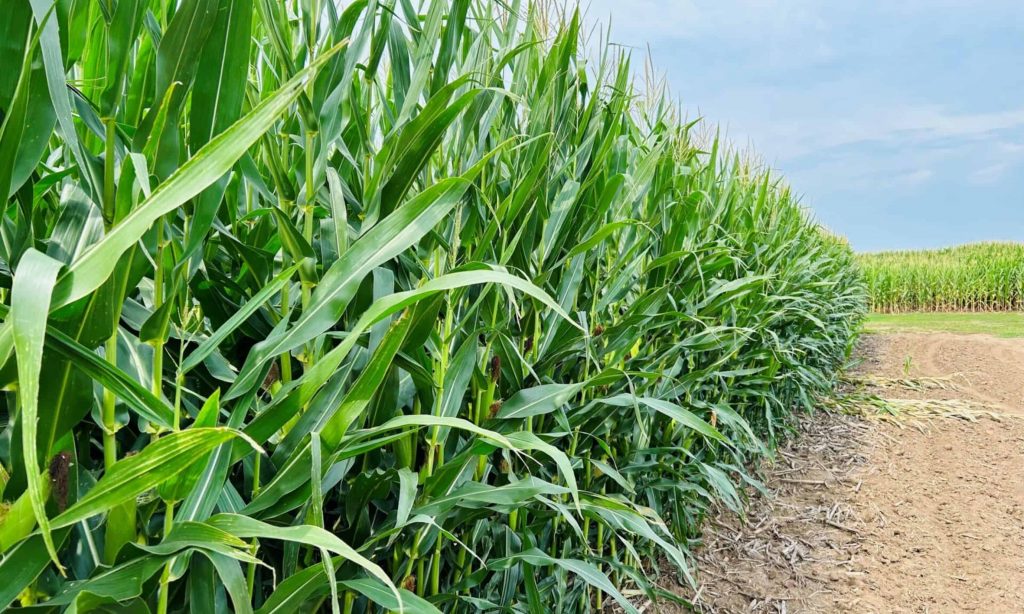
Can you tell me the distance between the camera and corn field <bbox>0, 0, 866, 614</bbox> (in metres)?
0.54

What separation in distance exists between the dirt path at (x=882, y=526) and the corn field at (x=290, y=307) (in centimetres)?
120

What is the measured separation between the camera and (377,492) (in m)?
0.95

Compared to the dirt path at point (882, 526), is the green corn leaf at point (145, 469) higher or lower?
higher

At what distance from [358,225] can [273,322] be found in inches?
8.8

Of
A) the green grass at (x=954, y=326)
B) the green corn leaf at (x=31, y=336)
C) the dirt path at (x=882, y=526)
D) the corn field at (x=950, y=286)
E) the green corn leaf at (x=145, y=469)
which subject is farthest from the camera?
the corn field at (x=950, y=286)

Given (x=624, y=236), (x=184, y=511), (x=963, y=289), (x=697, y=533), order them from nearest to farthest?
(x=184, y=511) < (x=624, y=236) < (x=697, y=533) < (x=963, y=289)

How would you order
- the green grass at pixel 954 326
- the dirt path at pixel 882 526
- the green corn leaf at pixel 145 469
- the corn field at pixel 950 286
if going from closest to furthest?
1. the green corn leaf at pixel 145 469
2. the dirt path at pixel 882 526
3. the green grass at pixel 954 326
4. the corn field at pixel 950 286

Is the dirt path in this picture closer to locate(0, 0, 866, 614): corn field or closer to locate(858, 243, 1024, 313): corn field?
locate(0, 0, 866, 614): corn field

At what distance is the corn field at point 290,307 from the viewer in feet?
1.76

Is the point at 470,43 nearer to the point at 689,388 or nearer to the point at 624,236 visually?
the point at 624,236

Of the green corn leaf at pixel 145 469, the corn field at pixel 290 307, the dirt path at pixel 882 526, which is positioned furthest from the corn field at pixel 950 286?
the green corn leaf at pixel 145 469

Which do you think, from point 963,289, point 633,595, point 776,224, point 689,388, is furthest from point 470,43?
point 963,289

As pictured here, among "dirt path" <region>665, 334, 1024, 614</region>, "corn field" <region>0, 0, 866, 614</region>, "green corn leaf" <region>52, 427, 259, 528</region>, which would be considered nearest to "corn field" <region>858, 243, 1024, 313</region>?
"dirt path" <region>665, 334, 1024, 614</region>

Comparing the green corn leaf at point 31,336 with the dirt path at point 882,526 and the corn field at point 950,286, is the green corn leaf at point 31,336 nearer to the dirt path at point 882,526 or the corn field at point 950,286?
the dirt path at point 882,526
